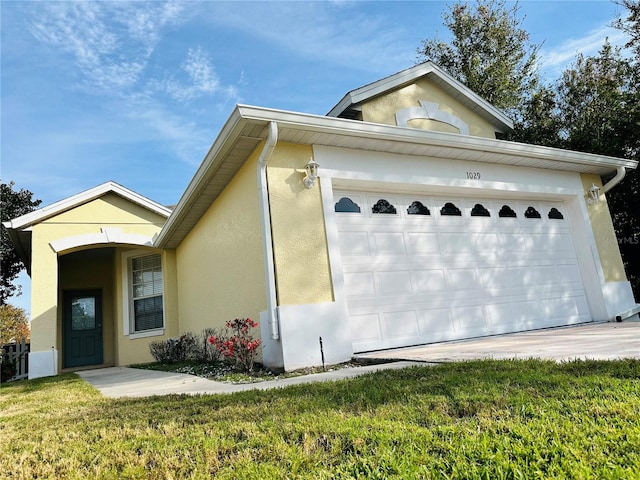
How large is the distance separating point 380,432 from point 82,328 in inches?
517

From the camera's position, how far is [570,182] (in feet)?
26.9

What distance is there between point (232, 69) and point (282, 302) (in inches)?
267

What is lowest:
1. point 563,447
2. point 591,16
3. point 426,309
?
point 563,447

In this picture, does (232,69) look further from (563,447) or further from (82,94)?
(563,447)

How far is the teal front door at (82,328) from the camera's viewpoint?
12227mm

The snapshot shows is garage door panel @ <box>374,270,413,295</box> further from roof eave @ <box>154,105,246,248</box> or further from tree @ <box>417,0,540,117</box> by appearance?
tree @ <box>417,0,540,117</box>

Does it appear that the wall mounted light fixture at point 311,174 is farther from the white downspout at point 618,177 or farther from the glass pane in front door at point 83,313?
the glass pane in front door at point 83,313

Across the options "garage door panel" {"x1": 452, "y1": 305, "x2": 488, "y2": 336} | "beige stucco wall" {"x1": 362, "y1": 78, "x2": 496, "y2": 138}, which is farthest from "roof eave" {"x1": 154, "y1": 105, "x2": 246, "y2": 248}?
"garage door panel" {"x1": 452, "y1": 305, "x2": 488, "y2": 336}

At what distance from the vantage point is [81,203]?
10.4 m

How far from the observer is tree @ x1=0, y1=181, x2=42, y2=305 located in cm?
1677

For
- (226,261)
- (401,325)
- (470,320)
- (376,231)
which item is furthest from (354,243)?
(226,261)

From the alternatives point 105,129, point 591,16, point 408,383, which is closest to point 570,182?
point 591,16

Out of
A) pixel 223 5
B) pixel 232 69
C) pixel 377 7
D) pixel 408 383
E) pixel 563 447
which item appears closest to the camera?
pixel 563 447

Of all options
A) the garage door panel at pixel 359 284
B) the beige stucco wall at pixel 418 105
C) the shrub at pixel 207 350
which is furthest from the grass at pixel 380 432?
the beige stucco wall at pixel 418 105
